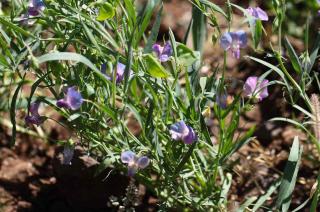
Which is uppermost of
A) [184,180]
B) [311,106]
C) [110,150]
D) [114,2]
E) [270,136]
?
[114,2]

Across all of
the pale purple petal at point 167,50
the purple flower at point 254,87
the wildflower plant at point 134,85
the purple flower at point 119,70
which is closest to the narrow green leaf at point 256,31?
the wildflower plant at point 134,85

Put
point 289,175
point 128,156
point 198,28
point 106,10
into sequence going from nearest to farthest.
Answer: point 106,10 < point 128,156 < point 289,175 < point 198,28

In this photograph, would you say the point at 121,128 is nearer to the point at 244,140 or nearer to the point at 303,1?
the point at 244,140

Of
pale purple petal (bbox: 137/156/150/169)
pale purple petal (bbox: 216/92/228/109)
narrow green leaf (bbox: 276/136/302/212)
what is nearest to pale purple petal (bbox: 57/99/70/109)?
pale purple petal (bbox: 137/156/150/169)

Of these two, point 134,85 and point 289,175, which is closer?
point 289,175

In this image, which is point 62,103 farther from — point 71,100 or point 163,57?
point 163,57

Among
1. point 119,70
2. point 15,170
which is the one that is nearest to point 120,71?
point 119,70

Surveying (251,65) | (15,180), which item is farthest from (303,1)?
(15,180)
